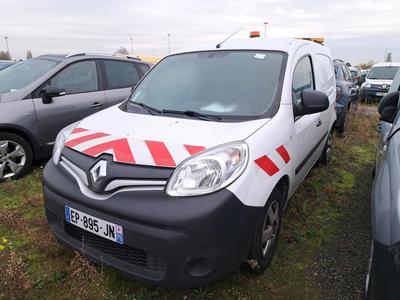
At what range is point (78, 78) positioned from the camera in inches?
198

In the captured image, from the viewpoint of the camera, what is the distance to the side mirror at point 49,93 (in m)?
4.46

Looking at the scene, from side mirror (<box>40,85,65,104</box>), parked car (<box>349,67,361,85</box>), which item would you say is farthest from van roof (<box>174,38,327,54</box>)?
parked car (<box>349,67,361,85</box>)

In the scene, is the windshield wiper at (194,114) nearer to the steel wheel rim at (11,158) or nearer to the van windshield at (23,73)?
the steel wheel rim at (11,158)

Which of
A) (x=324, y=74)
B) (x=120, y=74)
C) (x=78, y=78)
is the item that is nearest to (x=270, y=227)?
(x=324, y=74)

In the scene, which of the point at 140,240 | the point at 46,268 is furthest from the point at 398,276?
the point at 46,268

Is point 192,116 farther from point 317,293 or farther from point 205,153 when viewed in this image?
point 317,293

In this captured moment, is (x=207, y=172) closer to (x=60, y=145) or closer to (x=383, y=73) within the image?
(x=60, y=145)

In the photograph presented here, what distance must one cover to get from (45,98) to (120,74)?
4.92 ft

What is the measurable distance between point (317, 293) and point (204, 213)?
123 centimetres

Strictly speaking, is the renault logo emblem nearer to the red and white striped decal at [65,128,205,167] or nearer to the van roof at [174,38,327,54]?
the red and white striped decal at [65,128,205,167]

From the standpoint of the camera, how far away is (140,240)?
2.05 meters

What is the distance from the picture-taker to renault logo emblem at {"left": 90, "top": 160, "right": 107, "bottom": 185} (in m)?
2.19

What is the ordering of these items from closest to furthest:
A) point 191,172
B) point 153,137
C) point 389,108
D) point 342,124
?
point 191,172, point 153,137, point 389,108, point 342,124

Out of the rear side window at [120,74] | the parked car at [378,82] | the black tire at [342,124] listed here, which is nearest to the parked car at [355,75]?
the parked car at [378,82]
